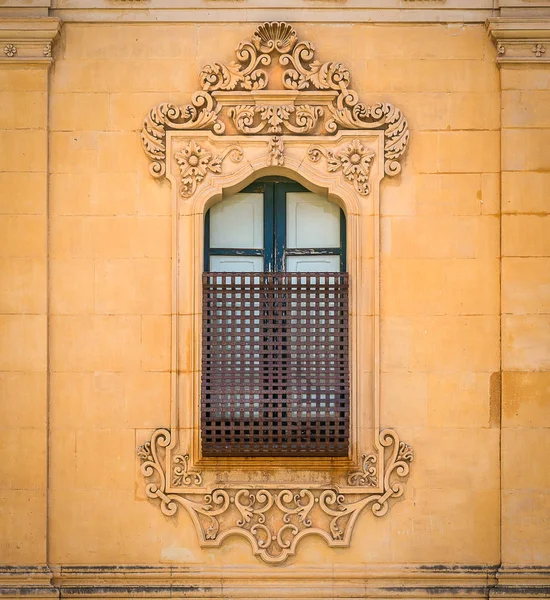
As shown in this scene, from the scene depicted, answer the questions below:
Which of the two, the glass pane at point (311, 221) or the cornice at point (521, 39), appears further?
the glass pane at point (311, 221)

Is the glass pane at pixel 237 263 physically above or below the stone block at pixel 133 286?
above

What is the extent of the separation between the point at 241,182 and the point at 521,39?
3.18m

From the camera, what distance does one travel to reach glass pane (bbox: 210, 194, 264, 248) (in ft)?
38.7

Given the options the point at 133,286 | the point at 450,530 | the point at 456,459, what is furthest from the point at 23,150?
the point at 450,530

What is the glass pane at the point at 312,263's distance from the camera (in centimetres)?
1178

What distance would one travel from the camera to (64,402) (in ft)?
37.1

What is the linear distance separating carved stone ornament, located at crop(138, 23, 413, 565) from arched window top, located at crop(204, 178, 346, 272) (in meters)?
0.37

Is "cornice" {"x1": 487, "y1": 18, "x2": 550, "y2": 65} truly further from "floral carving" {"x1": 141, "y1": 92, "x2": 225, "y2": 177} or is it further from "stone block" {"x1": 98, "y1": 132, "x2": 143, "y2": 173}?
"stone block" {"x1": 98, "y1": 132, "x2": 143, "y2": 173}

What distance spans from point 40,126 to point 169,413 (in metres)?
3.19

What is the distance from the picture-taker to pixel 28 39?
1131 centimetres

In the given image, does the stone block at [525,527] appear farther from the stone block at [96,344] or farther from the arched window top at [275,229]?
the stone block at [96,344]

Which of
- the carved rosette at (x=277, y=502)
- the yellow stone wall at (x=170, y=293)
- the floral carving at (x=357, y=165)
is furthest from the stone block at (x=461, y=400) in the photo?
the floral carving at (x=357, y=165)

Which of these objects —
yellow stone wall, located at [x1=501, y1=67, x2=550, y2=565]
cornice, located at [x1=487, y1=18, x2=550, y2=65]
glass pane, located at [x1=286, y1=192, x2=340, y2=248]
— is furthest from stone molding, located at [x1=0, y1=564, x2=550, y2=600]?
cornice, located at [x1=487, y1=18, x2=550, y2=65]

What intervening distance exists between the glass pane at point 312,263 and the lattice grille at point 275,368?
33cm
